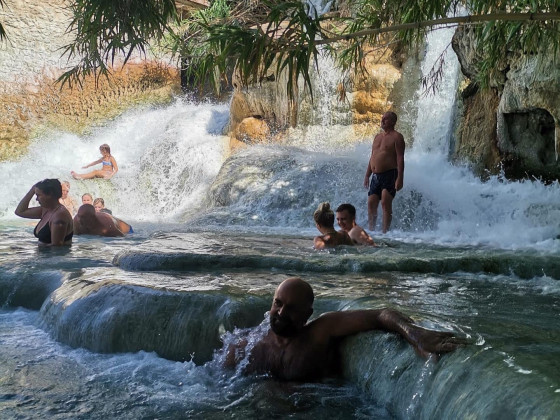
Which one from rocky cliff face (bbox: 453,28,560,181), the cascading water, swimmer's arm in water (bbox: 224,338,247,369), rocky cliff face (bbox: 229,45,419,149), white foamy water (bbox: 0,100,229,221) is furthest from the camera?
white foamy water (bbox: 0,100,229,221)

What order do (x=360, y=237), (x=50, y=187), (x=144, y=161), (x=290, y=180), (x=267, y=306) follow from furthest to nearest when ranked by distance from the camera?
(x=144, y=161) < (x=290, y=180) < (x=50, y=187) < (x=360, y=237) < (x=267, y=306)

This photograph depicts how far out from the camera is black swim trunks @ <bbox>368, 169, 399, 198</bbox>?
27.5 ft

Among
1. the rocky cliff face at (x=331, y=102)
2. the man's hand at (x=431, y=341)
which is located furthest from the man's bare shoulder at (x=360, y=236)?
the rocky cliff face at (x=331, y=102)

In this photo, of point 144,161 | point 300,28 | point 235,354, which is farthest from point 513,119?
point 144,161

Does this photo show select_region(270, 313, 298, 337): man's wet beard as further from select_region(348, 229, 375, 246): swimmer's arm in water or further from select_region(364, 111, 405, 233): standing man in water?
select_region(364, 111, 405, 233): standing man in water

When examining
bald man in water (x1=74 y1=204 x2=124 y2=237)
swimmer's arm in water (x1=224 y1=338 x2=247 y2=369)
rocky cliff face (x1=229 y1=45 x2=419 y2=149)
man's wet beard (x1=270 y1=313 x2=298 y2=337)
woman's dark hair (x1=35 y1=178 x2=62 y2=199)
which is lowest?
swimmer's arm in water (x1=224 y1=338 x2=247 y2=369)

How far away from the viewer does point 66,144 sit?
56.9ft

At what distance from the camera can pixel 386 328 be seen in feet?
9.53

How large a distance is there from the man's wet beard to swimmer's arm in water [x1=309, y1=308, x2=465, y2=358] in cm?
9

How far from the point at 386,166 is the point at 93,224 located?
3661mm

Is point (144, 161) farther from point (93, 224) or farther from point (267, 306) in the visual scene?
point (267, 306)

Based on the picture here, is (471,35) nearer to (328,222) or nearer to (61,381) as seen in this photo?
(328,222)

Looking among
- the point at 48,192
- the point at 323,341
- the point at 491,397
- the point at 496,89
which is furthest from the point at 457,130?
the point at 491,397

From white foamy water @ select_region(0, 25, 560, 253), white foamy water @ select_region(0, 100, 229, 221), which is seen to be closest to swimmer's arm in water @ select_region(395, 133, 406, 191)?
white foamy water @ select_region(0, 25, 560, 253)
